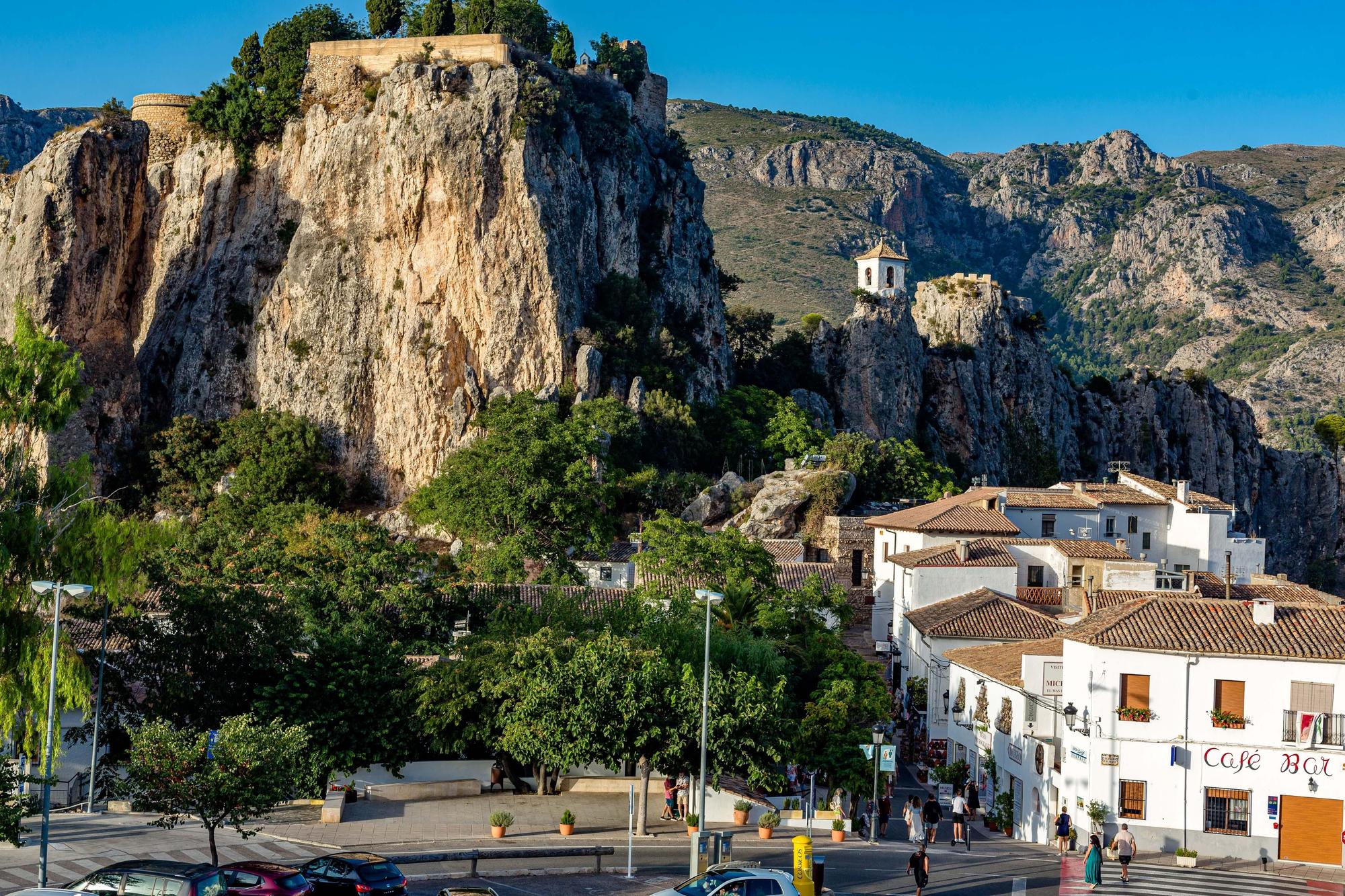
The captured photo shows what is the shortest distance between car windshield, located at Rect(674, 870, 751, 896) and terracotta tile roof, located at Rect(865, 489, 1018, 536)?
46.0 meters

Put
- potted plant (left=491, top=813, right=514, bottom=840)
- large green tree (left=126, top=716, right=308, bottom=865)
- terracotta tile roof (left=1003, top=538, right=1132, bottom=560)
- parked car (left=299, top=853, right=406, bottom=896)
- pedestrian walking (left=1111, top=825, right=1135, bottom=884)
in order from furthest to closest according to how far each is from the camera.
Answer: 1. terracotta tile roof (left=1003, top=538, right=1132, bottom=560)
2. potted plant (left=491, top=813, right=514, bottom=840)
3. pedestrian walking (left=1111, top=825, right=1135, bottom=884)
4. large green tree (left=126, top=716, right=308, bottom=865)
5. parked car (left=299, top=853, right=406, bottom=896)

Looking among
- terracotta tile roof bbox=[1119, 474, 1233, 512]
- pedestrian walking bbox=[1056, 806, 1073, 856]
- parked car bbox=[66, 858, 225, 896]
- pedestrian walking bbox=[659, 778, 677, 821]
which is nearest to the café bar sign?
pedestrian walking bbox=[1056, 806, 1073, 856]

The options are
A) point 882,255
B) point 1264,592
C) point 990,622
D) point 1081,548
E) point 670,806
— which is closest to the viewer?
point 670,806

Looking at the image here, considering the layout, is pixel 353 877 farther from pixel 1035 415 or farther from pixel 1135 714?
pixel 1035 415

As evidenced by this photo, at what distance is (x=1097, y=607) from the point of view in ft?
178

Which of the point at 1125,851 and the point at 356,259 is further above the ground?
the point at 356,259

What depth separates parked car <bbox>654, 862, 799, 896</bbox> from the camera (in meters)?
29.6

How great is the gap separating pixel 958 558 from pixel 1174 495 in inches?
1184

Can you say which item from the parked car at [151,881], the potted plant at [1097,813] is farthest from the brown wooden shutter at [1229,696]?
the parked car at [151,881]

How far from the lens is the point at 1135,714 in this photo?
42219mm

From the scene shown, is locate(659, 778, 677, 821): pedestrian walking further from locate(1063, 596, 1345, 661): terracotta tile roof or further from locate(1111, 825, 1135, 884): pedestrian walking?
locate(1063, 596, 1345, 661): terracotta tile roof

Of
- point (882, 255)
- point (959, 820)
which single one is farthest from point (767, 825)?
point (882, 255)

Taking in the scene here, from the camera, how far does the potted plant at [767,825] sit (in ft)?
132

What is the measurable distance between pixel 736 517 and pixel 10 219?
48763mm
